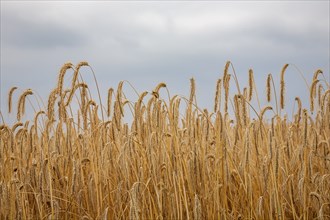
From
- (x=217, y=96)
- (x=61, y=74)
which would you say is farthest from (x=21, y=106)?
(x=217, y=96)

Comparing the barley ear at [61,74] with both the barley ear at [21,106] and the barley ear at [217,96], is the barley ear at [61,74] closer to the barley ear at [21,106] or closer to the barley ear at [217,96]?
the barley ear at [21,106]

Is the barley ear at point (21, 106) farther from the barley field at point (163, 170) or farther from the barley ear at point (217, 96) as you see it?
the barley ear at point (217, 96)

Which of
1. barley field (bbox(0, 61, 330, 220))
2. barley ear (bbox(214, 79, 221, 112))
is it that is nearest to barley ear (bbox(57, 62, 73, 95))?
barley field (bbox(0, 61, 330, 220))

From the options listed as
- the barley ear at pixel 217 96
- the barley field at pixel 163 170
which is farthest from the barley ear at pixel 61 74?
the barley ear at pixel 217 96

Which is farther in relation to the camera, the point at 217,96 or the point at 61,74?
the point at 217,96

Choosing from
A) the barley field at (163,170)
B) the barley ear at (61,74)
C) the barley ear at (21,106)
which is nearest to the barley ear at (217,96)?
the barley field at (163,170)

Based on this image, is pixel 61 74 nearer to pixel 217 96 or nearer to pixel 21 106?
pixel 21 106

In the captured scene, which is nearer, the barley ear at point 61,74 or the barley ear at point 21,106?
the barley ear at point 61,74

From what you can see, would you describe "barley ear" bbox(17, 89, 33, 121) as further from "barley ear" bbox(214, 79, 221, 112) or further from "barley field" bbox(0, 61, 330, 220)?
"barley ear" bbox(214, 79, 221, 112)

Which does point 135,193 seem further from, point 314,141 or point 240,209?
point 314,141

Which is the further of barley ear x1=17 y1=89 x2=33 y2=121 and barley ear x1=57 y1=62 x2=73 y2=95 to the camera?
barley ear x1=17 y1=89 x2=33 y2=121

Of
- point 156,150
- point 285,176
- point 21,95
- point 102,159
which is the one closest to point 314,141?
point 285,176

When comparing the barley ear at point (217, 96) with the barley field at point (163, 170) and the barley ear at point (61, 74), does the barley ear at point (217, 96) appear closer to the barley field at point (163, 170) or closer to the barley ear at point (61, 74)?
the barley field at point (163, 170)

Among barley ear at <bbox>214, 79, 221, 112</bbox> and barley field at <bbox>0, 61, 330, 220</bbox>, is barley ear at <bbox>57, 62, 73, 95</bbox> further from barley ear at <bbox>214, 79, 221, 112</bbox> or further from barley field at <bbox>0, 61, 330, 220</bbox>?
barley ear at <bbox>214, 79, 221, 112</bbox>
